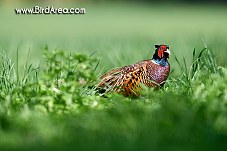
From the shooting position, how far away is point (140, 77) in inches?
190

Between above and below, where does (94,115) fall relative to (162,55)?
below

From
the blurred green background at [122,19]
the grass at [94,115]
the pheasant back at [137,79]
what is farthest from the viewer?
the blurred green background at [122,19]

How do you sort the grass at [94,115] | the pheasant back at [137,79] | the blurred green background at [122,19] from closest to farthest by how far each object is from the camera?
the grass at [94,115], the pheasant back at [137,79], the blurred green background at [122,19]

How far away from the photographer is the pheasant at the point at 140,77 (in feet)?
15.8

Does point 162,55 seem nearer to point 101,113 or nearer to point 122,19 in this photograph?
point 101,113

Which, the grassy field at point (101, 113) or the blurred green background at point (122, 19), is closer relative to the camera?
the grassy field at point (101, 113)

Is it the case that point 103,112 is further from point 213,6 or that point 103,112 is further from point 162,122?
point 213,6

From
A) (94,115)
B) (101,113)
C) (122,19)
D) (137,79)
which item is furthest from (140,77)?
(122,19)

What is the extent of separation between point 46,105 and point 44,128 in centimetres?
73

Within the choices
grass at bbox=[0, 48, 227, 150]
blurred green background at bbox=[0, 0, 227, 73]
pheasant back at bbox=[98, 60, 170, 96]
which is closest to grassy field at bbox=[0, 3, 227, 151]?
grass at bbox=[0, 48, 227, 150]

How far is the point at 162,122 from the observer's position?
347 cm

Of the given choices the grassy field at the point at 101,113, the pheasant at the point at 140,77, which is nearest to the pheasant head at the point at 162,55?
the pheasant at the point at 140,77

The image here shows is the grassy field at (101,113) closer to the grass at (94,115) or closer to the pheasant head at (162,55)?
the grass at (94,115)

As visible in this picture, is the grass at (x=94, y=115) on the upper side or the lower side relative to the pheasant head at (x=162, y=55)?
lower
